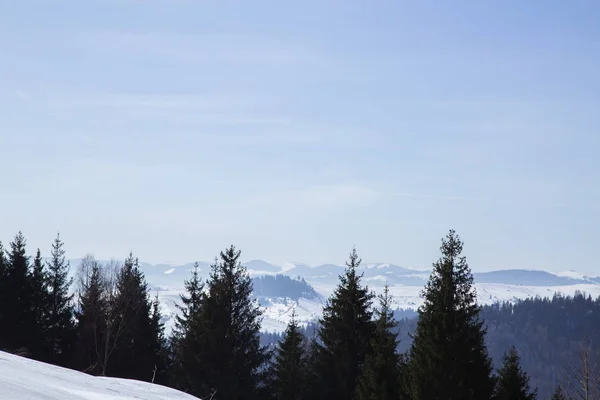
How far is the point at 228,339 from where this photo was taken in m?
28.7

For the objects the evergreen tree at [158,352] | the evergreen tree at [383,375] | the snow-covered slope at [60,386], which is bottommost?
the evergreen tree at [158,352]

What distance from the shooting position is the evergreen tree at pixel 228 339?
1107 inches

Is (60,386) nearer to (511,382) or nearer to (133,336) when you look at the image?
(511,382)

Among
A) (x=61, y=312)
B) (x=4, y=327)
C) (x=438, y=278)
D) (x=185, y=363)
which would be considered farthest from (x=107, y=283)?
(x=438, y=278)

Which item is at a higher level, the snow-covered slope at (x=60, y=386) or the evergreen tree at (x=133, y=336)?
the snow-covered slope at (x=60, y=386)

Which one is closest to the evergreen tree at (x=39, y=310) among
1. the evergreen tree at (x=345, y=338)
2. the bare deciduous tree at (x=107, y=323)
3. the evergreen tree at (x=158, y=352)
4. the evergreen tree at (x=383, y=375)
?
the bare deciduous tree at (x=107, y=323)

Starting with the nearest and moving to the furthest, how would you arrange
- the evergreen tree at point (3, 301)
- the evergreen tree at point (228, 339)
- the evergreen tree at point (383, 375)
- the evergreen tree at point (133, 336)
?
the evergreen tree at point (383, 375)
the evergreen tree at point (228, 339)
the evergreen tree at point (3, 301)
the evergreen tree at point (133, 336)

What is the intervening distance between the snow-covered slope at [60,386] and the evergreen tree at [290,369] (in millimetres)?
21412

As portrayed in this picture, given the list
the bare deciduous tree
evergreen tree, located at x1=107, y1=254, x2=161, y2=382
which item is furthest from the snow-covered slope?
evergreen tree, located at x1=107, y1=254, x2=161, y2=382

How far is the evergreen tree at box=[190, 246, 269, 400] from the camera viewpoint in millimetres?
28125

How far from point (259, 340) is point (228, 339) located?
1554mm

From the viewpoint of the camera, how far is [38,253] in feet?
126

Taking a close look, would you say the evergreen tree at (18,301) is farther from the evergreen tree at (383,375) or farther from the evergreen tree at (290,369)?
the evergreen tree at (383,375)

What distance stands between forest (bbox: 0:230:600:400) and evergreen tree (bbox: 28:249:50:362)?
7cm
